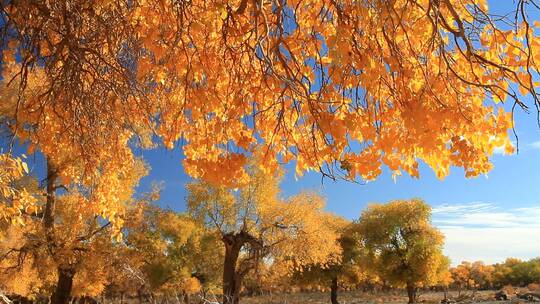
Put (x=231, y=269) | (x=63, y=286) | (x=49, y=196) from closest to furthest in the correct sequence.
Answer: (x=49, y=196) < (x=63, y=286) < (x=231, y=269)

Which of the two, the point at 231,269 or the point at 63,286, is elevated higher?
the point at 231,269

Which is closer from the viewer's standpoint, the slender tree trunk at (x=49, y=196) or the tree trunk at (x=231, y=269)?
the slender tree trunk at (x=49, y=196)

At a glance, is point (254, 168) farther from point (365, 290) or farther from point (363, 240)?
point (365, 290)

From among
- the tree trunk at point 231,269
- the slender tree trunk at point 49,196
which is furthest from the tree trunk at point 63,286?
the tree trunk at point 231,269

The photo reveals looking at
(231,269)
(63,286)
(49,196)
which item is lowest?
(63,286)

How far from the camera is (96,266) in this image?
54.5ft

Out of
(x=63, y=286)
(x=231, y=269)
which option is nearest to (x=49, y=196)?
(x=63, y=286)

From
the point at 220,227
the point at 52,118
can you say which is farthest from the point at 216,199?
the point at 52,118

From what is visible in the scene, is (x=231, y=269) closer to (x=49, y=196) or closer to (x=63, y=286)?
(x=63, y=286)

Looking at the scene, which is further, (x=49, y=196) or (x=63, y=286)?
(x=63, y=286)

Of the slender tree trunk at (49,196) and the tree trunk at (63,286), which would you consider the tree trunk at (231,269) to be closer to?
the tree trunk at (63,286)

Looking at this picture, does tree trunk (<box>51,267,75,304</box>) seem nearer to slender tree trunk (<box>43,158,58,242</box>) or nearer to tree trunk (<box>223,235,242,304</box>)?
slender tree trunk (<box>43,158,58,242</box>)

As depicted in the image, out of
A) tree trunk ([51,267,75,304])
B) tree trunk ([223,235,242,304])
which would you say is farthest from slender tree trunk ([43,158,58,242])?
tree trunk ([223,235,242,304])

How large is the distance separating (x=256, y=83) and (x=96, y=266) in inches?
550
